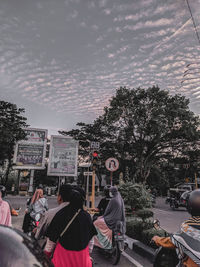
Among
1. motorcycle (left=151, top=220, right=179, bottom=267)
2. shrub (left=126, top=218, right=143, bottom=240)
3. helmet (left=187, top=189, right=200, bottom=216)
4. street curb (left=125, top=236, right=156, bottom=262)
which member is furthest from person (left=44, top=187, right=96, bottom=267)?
shrub (left=126, top=218, right=143, bottom=240)

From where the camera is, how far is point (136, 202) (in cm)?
773

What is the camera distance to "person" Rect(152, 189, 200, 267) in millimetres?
1963

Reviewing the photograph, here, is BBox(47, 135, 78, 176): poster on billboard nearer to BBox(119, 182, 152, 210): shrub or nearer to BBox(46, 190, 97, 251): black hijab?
BBox(119, 182, 152, 210): shrub

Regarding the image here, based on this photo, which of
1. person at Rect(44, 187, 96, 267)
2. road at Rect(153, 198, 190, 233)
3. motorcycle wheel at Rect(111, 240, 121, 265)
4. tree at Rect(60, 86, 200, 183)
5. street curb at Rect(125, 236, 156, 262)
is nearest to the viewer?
person at Rect(44, 187, 96, 267)

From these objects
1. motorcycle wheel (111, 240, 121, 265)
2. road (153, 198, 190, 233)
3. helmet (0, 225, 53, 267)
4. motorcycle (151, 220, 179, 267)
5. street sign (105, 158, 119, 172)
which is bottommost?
road (153, 198, 190, 233)

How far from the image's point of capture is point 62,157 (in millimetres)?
26609

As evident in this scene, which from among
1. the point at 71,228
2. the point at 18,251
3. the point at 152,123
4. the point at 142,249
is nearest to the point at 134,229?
the point at 142,249

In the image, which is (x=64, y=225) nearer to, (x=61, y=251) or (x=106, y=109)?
(x=61, y=251)

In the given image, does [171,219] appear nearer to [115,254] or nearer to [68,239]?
[115,254]

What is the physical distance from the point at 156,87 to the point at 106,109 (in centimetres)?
579

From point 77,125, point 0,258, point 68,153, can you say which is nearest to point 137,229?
point 0,258

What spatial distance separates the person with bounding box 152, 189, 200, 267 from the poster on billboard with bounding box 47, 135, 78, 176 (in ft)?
81.2

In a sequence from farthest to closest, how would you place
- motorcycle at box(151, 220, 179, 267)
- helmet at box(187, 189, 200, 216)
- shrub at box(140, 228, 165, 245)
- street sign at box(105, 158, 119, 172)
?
street sign at box(105, 158, 119, 172) → shrub at box(140, 228, 165, 245) → motorcycle at box(151, 220, 179, 267) → helmet at box(187, 189, 200, 216)

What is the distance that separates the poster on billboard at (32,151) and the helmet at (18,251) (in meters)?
25.5
